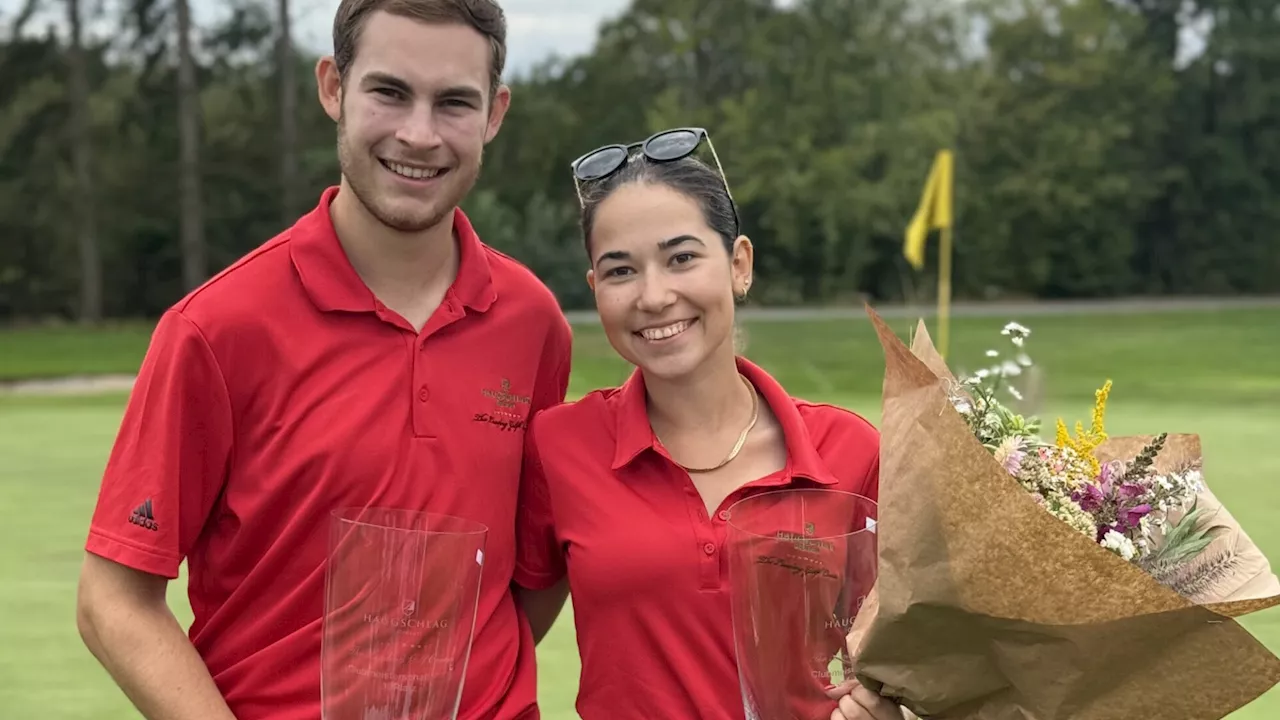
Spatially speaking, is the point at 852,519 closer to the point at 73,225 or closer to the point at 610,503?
the point at 610,503

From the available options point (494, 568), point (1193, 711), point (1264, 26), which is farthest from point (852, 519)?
point (1264, 26)

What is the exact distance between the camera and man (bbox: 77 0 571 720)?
239 centimetres

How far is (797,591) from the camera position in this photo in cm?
210

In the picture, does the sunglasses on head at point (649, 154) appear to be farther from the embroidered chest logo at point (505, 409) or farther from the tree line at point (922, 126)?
the tree line at point (922, 126)

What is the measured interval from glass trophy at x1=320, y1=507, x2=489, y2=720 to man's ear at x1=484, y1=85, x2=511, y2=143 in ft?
3.06

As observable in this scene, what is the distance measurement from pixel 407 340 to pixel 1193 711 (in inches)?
57.3

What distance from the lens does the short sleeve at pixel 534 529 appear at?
2.71 m

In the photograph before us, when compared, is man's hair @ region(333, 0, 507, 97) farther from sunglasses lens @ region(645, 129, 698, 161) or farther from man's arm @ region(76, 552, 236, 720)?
man's arm @ region(76, 552, 236, 720)

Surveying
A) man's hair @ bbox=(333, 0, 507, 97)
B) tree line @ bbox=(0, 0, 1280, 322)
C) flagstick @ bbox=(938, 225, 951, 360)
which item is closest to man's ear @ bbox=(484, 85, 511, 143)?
man's hair @ bbox=(333, 0, 507, 97)

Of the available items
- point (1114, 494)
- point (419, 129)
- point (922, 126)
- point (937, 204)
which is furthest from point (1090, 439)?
point (922, 126)

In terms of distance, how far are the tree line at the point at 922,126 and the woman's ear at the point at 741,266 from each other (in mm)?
30005

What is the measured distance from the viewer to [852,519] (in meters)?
2.18

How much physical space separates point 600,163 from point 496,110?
0.23 metres

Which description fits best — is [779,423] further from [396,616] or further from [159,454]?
[159,454]
